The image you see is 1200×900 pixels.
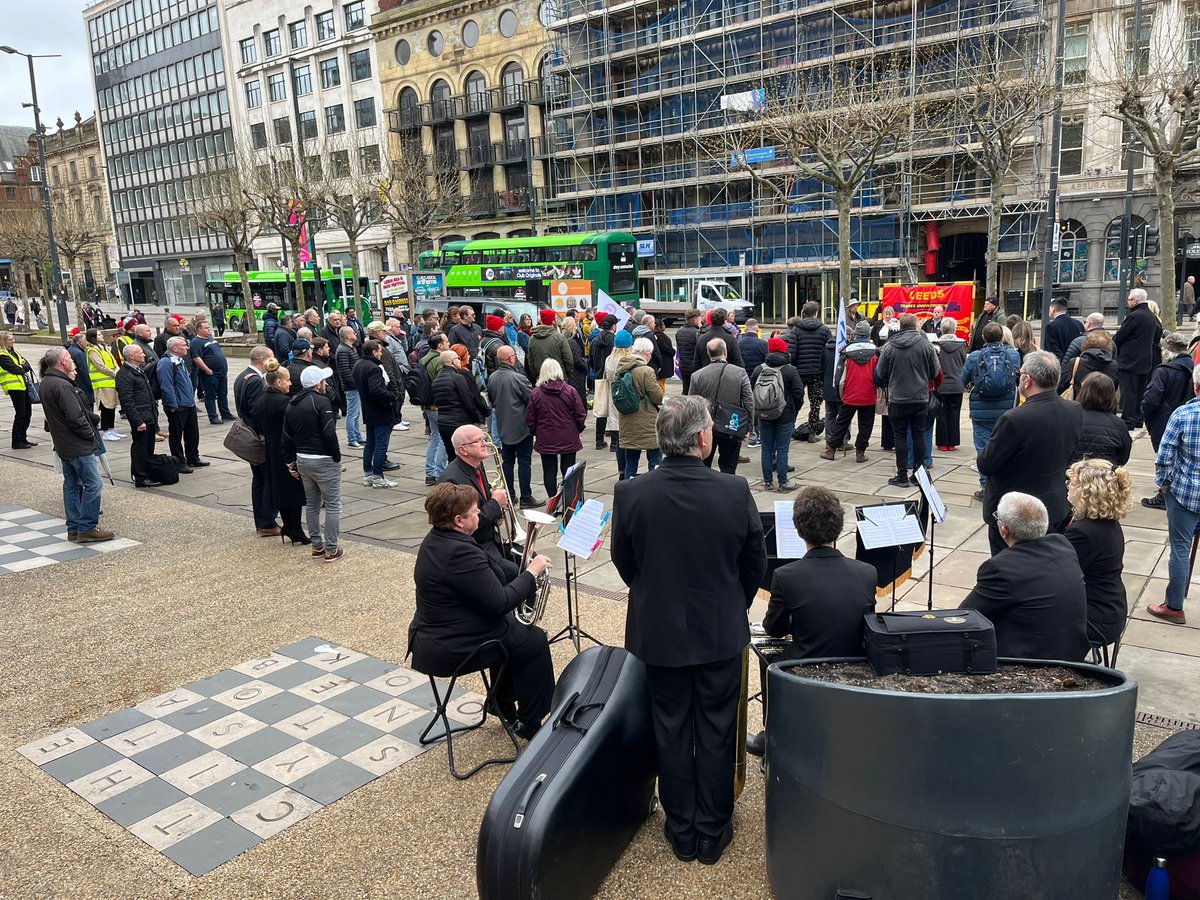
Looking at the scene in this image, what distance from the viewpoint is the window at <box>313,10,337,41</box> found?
54188mm

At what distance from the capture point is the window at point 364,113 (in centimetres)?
5325

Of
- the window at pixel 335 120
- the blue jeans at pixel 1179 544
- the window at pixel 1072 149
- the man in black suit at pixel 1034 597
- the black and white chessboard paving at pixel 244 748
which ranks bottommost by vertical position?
the black and white chessboard paving at pixel 244 748

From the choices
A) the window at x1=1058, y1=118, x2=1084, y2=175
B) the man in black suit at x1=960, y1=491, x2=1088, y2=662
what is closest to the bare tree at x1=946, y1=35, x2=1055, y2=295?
the window at x1=1058, y1=118, x2=1084, y2=175

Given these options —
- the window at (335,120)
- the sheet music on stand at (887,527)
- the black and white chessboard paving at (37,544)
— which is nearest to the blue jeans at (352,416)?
the black and white chessboard paving at (37,544)

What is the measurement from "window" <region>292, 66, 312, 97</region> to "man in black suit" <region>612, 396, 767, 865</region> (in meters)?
60.2

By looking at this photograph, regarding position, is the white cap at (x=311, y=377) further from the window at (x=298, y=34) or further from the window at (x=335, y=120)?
the window at (x=298, y=34)

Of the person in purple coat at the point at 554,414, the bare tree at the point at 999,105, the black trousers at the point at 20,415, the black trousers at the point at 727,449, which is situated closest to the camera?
the person in purple coat at the point at 554,414

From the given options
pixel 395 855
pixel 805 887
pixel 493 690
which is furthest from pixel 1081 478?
pixel 395 855

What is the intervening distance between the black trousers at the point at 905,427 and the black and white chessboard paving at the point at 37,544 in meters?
7.90

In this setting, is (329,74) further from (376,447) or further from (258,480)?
(258,480)

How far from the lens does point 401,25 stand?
50250 millimetres

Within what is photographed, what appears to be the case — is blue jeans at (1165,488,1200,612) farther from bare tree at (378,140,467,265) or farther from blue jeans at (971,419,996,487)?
bare tree at (378,140,467,265)

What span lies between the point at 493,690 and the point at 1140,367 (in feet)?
32.4

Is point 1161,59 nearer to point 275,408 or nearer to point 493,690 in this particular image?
point 275,408
